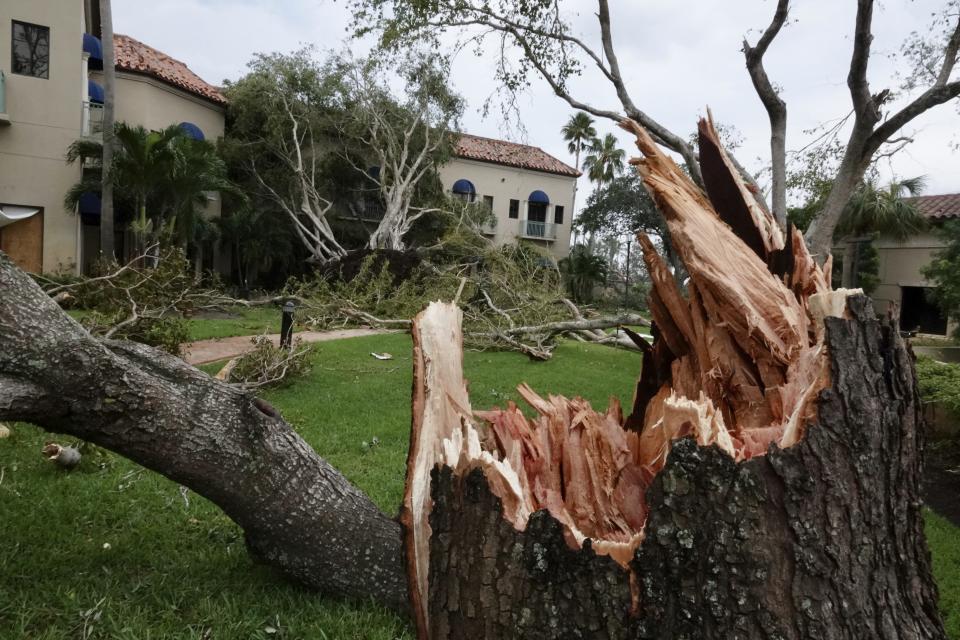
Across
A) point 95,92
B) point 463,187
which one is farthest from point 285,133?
point 463,187

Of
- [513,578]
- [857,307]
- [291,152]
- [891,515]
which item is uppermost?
[291,152]

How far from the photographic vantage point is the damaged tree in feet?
4.19

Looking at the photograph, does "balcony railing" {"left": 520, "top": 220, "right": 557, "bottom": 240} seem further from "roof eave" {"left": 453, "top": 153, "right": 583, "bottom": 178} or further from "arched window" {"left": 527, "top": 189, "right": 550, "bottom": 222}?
"roof eave" {"left": 453, "top": 153, "right": 583, "bottom": 178}

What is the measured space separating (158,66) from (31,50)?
186 inches

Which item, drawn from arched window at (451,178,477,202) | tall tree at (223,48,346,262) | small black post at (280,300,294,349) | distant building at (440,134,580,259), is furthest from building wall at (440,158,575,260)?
small black post at (280,300,294,349)

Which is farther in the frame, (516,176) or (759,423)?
(516,176)

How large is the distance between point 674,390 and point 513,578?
108cm

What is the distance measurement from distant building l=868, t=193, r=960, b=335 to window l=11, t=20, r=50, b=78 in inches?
1100

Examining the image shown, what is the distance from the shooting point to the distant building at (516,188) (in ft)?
97.6

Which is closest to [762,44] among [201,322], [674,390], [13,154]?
[674,390]

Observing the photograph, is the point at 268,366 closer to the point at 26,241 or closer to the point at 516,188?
the point at 26,241

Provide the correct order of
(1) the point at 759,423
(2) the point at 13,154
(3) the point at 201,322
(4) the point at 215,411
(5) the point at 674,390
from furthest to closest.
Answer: (2) the point at 13,154 → (3) the point at 201,322 → (4) the point at 215,411 → (5) the point at 674,390 → (1) the point at 759,423

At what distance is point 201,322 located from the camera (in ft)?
43.6

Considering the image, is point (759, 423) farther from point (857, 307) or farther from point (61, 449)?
point (61, 449)
